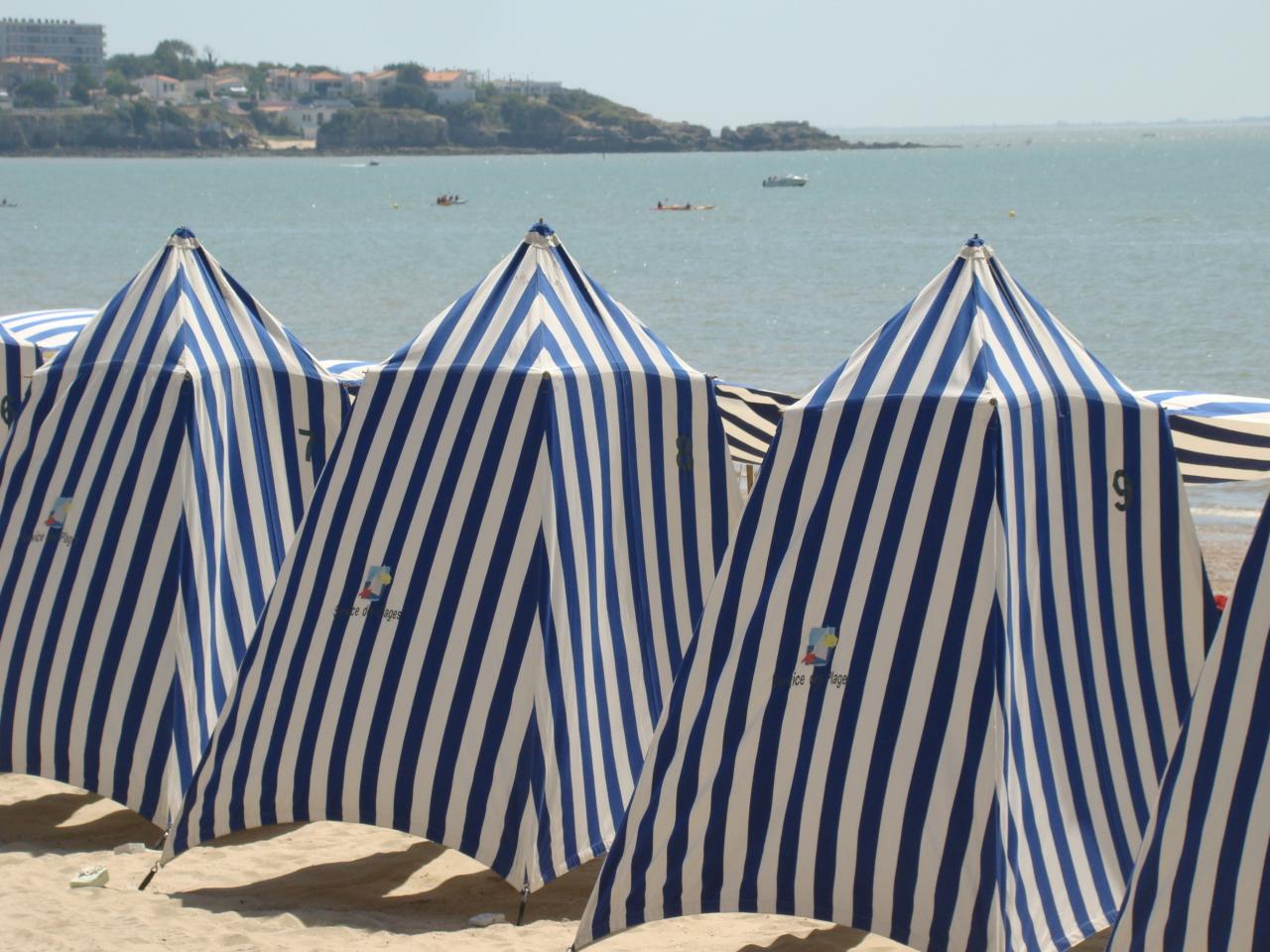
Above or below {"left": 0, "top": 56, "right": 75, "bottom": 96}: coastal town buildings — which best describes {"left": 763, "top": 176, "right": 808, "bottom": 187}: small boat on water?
below

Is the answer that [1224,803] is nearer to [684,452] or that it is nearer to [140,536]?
[684,452]

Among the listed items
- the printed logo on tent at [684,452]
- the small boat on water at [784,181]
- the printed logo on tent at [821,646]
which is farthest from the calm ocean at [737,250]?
the printed logo on tent at [821,646]

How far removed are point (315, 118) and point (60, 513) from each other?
187285mm

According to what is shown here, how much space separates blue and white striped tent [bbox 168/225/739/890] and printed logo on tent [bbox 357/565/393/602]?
0.03 feet

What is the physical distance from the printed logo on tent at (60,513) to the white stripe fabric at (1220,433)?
13.5 feet

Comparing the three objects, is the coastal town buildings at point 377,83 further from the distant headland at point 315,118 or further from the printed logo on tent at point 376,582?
the printed logo on tent at point 376,582

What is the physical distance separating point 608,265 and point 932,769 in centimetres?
4639

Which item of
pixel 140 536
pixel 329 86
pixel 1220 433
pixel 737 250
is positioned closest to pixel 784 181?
pixel 737 250

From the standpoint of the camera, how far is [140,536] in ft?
Answer: 21.8

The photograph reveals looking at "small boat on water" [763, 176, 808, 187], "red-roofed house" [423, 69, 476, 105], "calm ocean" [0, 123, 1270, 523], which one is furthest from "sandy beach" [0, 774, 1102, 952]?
"red-roofed house" [423, 69, 476, 105]

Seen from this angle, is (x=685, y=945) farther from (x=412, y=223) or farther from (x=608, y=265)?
(x=412, y=223)

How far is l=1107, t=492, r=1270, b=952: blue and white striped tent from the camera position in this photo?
441 cm

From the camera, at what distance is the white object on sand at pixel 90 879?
6.18 m

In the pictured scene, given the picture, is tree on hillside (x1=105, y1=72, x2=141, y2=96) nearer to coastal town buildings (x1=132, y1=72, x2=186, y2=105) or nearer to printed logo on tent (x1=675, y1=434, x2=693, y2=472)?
coastal town buildings (x1=132, y1=72, x2=186, y2=105)
